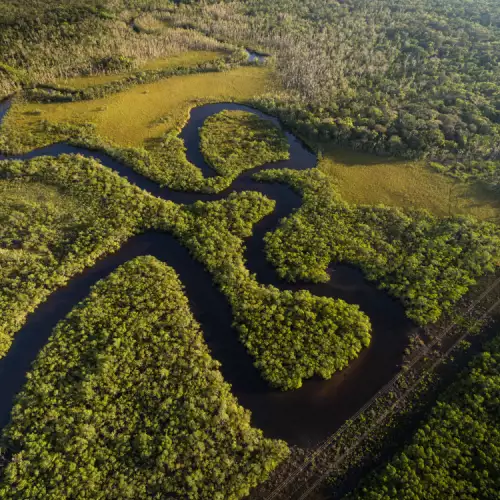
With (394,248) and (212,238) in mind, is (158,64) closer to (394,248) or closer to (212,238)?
(212,238)

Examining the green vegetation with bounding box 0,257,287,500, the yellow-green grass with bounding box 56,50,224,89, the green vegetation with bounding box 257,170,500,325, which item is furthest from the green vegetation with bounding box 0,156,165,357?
the yellow-green grass with bounding box 56,50,224,89

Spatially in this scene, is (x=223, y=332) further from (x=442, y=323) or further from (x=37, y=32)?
(x=37, y=32)

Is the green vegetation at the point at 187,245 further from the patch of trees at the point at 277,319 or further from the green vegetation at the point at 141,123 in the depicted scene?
the green vegetation at the point at 141,123

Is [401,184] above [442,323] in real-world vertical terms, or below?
above

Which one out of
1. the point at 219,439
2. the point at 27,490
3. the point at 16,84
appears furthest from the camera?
the point at 16,84

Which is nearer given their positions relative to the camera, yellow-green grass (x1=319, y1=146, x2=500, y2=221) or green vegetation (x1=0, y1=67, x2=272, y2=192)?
yellow-green grass (x1=319, y1=146, x2=500, y2=221)

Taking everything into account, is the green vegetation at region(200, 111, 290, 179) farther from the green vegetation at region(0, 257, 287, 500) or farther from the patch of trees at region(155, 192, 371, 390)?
the green vegetation at region(0, 257, 287, 500)

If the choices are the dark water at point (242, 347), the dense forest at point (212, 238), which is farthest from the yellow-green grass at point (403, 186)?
the dark water at point (242, 347)

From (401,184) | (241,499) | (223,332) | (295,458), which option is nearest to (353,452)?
(295,458)
